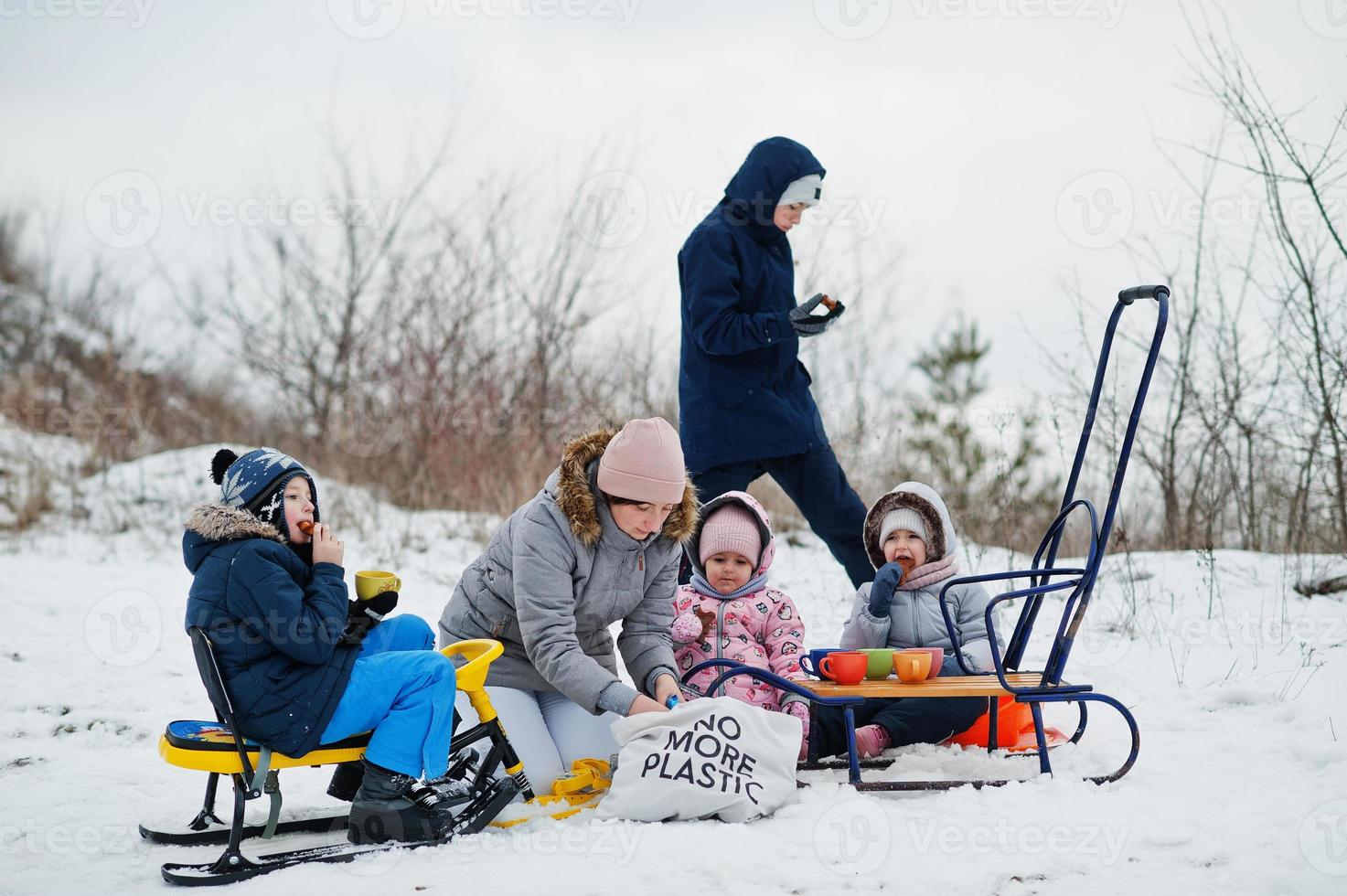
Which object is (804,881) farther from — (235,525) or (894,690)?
(235,525)

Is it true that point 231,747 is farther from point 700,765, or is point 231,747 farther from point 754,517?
point 754,517

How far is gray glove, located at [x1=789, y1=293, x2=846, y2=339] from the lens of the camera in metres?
4.29

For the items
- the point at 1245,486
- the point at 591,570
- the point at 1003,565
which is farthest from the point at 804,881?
the point at 1245,486

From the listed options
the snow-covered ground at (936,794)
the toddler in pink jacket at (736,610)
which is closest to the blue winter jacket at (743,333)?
the toddler in pink jacket at (736,610)

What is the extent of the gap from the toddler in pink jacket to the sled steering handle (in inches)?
56.4

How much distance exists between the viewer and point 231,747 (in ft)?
9.56

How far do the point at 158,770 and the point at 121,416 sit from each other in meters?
8.49

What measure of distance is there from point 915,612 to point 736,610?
0.72 metres

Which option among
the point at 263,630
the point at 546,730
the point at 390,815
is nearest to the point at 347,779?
the point at 390,815

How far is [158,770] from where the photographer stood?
3863 mm

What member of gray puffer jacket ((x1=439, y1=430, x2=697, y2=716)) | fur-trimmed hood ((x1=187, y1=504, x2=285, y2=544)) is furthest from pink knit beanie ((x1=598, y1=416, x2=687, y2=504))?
fur-trimmed hood ((x1=187, y1=504, x2=285, y2=544))

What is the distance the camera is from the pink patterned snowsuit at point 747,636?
3.87 m

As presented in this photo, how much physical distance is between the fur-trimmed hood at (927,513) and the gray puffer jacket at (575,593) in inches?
41.1

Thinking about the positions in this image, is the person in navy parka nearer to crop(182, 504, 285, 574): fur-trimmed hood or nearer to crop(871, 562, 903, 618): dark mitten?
crop(871, 562, 903, 618): dark mitten
